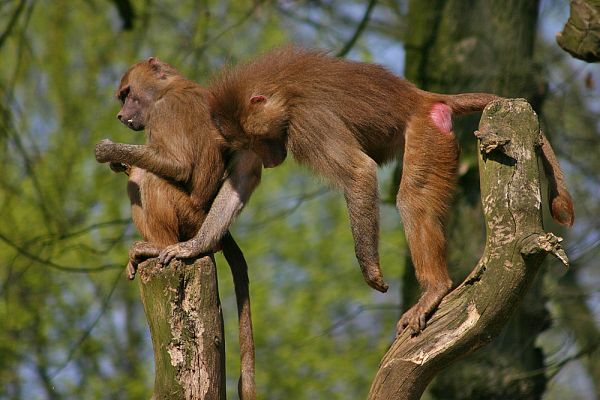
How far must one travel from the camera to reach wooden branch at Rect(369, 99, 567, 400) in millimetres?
4559

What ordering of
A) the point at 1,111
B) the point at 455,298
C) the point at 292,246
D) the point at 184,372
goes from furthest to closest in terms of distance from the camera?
1. the point at 292,246
2. the point at 1,111
3. the point at 184,372
4. the point at 455,298

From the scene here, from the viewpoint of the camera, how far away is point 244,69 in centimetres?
666

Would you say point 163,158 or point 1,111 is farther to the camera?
point 1,111

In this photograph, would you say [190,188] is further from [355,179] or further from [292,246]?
[292,246]

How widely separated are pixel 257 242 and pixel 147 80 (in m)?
12.0

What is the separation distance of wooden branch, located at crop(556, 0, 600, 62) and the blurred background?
187cm

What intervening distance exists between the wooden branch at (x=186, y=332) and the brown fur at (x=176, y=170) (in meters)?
0.64

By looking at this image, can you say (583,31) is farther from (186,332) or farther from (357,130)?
(186,332)

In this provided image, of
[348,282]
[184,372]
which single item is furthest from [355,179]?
[348,282]

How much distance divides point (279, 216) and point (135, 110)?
3.28 m

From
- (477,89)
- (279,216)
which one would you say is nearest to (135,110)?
(279,216)

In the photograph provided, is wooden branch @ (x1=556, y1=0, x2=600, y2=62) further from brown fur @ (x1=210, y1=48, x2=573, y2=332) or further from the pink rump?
the pink rump

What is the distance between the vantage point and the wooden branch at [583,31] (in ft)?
19.8

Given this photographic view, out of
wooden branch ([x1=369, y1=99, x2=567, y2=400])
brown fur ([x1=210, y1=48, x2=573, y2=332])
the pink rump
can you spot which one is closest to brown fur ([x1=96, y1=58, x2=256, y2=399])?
brown fur ([x1=210, y1=48, x2=573, y2=332])
